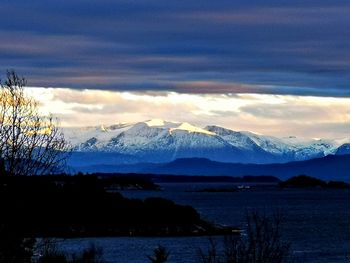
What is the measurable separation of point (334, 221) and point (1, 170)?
128 meters

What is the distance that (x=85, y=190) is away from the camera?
477 ft

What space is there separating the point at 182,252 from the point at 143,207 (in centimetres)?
3837

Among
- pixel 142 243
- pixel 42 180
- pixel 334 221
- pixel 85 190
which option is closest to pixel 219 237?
pixel 142 243

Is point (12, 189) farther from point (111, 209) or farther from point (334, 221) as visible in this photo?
point (334, 221)

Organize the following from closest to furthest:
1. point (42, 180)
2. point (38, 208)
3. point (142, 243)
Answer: point (42, 180) < point (38, 208) < point (142, 243)

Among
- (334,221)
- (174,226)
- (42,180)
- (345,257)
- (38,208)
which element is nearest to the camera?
(42,180)

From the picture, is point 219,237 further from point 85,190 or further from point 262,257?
point 262,257

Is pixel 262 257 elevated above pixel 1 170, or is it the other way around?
pixel 1 170

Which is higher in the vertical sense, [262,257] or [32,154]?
[32,154]

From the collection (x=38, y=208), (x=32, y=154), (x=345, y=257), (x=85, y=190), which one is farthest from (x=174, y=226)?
(x=32, y=154)

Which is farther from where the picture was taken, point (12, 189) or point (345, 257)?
point (345, 257)

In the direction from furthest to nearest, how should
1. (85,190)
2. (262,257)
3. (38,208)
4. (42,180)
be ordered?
(85,190) → (38,208) → (262,257) → (42,180)

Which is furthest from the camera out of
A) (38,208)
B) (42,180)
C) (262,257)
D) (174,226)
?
(174,226)

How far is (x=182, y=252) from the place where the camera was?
332ft
